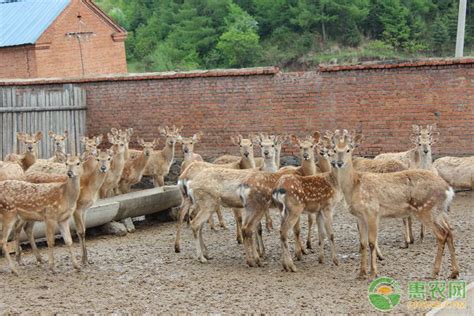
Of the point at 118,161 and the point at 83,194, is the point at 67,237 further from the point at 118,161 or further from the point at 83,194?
the point at 118,161

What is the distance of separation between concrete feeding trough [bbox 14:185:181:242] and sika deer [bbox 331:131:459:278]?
433 centimetres

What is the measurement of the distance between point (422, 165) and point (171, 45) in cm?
3500

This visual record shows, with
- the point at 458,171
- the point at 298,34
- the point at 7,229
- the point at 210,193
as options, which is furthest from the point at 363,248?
the point at 298,34

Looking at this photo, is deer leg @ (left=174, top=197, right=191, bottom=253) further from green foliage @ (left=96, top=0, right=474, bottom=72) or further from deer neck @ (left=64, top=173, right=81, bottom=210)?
green foliage @ (left=96, top=0, right=474, bottom=72)

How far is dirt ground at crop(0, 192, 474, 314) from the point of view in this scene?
9133 millimetres

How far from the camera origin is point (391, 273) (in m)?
10.4

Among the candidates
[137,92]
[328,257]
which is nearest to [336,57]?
[137,92]

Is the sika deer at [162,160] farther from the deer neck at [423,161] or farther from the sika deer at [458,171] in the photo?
the sika deer at [458,171]

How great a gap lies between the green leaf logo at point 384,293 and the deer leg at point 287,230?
1229 millimetres

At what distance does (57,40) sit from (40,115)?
10.3 m

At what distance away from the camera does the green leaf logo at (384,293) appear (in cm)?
890

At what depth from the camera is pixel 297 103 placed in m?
18.0

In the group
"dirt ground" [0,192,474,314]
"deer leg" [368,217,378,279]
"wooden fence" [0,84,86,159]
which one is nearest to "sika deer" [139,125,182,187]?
"dirt ground" [0,192,474,314]

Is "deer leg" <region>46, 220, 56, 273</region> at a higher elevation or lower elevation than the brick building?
lower
